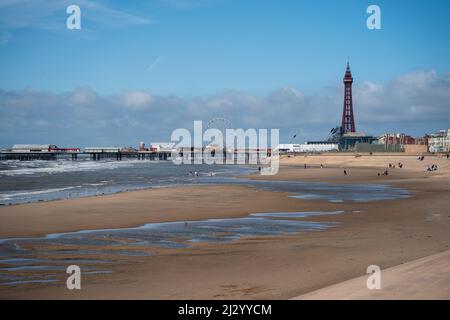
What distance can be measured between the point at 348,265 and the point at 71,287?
5454 mm

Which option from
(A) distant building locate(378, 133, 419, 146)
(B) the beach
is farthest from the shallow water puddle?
(A) distant building locate(378, 133, 419, 146)

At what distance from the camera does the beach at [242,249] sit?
8531 millimetres

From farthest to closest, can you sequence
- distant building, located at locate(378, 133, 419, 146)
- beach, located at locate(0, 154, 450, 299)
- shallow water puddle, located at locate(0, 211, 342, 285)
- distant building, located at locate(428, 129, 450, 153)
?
distant building, located at locate(378, 133, 419, 146) → distant building, located at locate(428, 129, 450, 153) → shallow water puddle, located at locate(0, 211, 342, 285) → beach, located at locate(0, 154, 450, 299)

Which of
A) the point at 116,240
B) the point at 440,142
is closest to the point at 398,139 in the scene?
the point at 440,142

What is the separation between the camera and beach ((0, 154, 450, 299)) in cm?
853

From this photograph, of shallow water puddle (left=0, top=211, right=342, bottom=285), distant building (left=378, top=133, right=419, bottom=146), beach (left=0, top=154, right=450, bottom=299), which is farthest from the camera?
distant building (left=378, top=133, right=419, bottom=146)

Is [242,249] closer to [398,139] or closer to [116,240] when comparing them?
[116,240]

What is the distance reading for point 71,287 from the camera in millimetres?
8711

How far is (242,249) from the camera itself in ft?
40.7

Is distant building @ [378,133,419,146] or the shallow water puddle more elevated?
distant building @ [378,133,419,146]

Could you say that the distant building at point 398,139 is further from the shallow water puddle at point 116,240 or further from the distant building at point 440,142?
the shallow water puddle at point 116,240

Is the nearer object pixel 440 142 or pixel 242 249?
pixel 242 249

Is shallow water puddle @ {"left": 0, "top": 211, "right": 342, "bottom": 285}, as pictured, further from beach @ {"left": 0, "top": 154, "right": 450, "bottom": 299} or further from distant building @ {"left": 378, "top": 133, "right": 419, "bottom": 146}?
distant building @ {"left": 378, "top": 133, "right": 419, "bottom": 146}
